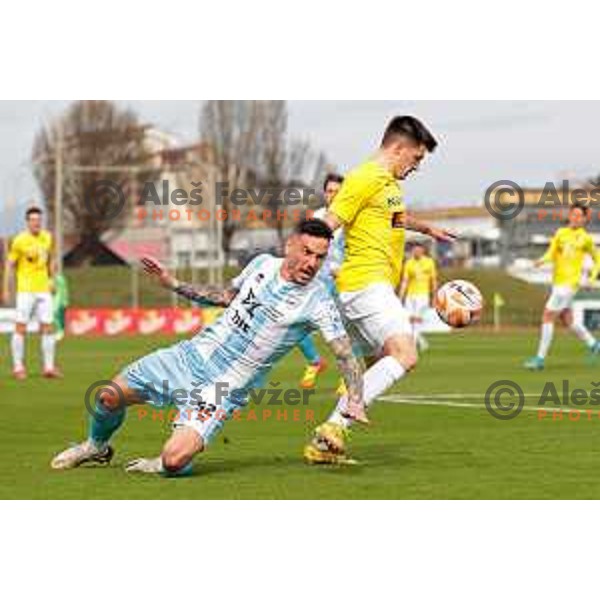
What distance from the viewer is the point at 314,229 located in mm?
8922

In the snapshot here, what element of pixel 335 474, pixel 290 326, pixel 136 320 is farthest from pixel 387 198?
pixel 136 320

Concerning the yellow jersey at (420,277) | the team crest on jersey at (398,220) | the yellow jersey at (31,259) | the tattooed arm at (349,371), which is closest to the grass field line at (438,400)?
the team crest on jersey at (398,220)

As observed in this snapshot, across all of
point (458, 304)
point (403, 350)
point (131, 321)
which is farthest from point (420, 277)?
point (403, 350)

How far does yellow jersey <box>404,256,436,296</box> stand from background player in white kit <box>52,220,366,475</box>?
21.4m

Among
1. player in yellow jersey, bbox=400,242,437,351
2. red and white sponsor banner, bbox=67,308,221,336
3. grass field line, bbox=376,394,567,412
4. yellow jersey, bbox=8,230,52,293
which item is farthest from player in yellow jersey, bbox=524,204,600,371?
red and white sponsor banner, bbox=67,308,221,336

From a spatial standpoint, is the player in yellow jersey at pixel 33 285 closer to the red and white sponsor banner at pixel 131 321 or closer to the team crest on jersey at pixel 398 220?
the team crest on jersey at pixel 398 220

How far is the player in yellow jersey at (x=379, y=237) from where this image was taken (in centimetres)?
1019

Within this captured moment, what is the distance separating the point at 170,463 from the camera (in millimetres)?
9133

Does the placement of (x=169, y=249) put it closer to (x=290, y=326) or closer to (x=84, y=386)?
(x=84, y=386)

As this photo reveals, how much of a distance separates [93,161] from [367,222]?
7158 centimetres

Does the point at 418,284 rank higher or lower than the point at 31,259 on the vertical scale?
lower

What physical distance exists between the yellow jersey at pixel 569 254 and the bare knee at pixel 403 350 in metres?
13.1

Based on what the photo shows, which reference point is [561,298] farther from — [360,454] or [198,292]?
[198,292]

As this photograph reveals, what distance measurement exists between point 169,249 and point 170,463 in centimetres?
4995
